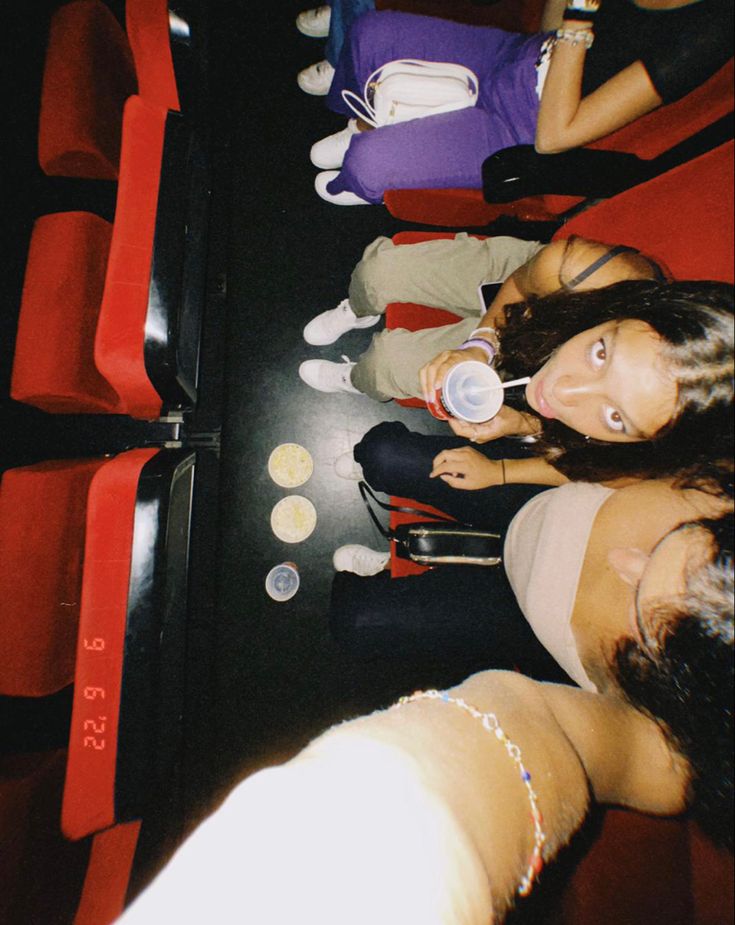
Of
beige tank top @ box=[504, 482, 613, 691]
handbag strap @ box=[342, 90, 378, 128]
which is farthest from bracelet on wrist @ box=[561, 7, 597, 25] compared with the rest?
beige tank top @ box=[504, 482, 613, 691]

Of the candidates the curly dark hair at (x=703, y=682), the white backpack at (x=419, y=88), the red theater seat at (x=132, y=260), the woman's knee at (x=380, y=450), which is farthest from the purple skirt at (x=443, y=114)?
the curly dark hair at (x=703, y=682)

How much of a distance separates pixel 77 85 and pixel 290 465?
1398 millimetres

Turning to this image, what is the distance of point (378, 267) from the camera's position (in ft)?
5.22

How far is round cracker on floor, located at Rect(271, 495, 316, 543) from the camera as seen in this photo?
204 cm

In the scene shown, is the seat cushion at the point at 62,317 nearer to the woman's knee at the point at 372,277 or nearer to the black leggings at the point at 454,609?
the woman's knee at the point at 372,277

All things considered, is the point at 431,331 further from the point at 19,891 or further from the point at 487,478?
the point at 19,891

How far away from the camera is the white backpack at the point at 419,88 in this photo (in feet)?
5.01

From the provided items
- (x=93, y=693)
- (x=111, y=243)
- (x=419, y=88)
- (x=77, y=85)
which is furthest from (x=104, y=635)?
(x=419, y=88)

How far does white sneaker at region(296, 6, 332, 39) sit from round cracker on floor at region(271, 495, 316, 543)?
2.28 metres

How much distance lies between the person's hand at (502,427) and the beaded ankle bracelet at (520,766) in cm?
86

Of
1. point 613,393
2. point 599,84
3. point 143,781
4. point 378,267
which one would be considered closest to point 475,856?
point 143,781

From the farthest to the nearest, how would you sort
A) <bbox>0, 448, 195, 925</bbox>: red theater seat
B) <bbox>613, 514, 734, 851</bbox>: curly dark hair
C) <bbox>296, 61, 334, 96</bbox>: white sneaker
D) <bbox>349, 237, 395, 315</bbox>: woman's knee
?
<bbox>296, 61, 334, 96</bbox>: white sneaker → <bbox>349, 237, 395, 315</bbox>: woman's knee → <bbox>0, 448, 195, 925</bbox>: red theater seat → <bbox>613, 514, 734, 851</bbox>: curly dark hair

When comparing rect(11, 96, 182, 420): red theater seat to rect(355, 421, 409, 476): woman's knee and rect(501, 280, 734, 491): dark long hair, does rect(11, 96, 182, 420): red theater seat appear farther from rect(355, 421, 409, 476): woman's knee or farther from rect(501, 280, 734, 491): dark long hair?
rect(501, 280, 734, 491): dark long hair

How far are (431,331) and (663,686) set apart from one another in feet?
Answer: 3.89
